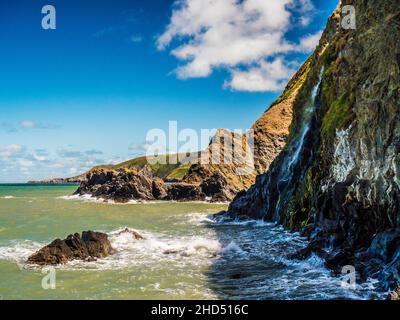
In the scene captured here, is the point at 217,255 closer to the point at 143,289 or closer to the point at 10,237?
the point at 143,289

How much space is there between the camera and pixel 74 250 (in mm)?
31359

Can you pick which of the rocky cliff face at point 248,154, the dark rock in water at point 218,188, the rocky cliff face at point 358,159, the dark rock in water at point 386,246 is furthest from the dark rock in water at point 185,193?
the dark rock in water at point 386,246

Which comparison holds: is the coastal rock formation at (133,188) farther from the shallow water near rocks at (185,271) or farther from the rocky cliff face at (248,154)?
the shallow water near rocks at (185,271)

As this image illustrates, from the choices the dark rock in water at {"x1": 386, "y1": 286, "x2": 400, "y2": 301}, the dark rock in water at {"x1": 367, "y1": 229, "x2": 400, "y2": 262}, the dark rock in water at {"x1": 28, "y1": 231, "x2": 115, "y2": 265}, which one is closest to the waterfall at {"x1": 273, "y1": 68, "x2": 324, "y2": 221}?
the dark rock in water at {"x1": 367, "y1": 229, "x2": 400, "y2": 262}

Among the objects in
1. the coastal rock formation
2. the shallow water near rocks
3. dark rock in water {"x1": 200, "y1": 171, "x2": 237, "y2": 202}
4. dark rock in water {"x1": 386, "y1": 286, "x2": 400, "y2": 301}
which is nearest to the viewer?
dark rock in water {"x1": 386, "y1": 286, "x2": 400, "y2": 301}

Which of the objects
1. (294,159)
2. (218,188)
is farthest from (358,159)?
(218,188)

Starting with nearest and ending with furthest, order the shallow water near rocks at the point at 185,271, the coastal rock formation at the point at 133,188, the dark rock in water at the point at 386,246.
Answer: the shallow water near rocks at the point at 185,271, the dark rock in water at the point at 386,246, the coastal rock formation at the point at 133,188

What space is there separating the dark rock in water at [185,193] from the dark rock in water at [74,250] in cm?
7038

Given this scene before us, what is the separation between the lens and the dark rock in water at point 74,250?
29609mm

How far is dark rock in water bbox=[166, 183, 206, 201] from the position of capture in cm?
10456

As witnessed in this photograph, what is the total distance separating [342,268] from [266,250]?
9998 millimetres

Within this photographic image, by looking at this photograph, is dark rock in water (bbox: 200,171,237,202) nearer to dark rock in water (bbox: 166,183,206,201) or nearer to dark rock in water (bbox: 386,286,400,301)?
dark rock in water (bbox: 166,183,206,201)

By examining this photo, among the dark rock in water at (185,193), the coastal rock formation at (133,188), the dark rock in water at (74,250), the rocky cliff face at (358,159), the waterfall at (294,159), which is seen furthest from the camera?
the coastal rock formation at (133,188)

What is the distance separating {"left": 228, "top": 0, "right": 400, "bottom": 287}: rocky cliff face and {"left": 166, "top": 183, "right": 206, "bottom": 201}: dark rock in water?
54.6 meters
